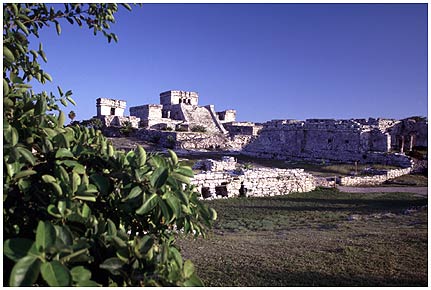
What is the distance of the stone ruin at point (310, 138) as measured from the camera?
2917 centimetres

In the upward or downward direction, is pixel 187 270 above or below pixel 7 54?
below

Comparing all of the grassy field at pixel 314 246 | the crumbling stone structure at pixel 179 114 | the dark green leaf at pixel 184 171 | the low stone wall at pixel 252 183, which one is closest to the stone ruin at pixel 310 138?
the crumbling stone structure at pixel 179 114

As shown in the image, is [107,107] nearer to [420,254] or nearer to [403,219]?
[403,219]

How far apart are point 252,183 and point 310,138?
16.6 meters

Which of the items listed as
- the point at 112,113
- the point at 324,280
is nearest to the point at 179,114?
the point at 112,113

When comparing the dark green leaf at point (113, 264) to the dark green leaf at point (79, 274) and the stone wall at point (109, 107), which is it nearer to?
the dark green leaf at point (79, 274)

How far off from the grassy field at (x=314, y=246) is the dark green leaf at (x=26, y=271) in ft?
12.1

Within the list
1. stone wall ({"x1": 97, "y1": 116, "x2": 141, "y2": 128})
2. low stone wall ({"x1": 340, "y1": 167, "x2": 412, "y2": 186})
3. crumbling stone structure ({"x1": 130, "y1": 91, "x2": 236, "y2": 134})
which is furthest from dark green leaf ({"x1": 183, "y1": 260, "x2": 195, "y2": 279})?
stone wall ({"x1": 97, "y1": 116, "x2": 141, "y2": 128})

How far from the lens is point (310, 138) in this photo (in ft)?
104

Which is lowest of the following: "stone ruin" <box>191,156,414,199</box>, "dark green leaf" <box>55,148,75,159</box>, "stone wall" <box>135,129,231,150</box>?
"stone ruin" <box>191,156,414,199</box>

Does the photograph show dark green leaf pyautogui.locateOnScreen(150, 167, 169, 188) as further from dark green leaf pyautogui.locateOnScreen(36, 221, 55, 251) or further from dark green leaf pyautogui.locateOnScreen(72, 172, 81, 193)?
dark green leaf pyautogui.locateOnScreen(36, 221, 55, 251)

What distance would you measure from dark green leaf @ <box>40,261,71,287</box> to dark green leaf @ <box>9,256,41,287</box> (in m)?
0.03

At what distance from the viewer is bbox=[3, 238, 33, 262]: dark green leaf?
1738mm

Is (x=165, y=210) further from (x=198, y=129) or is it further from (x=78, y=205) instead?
(x=198, y=129)
